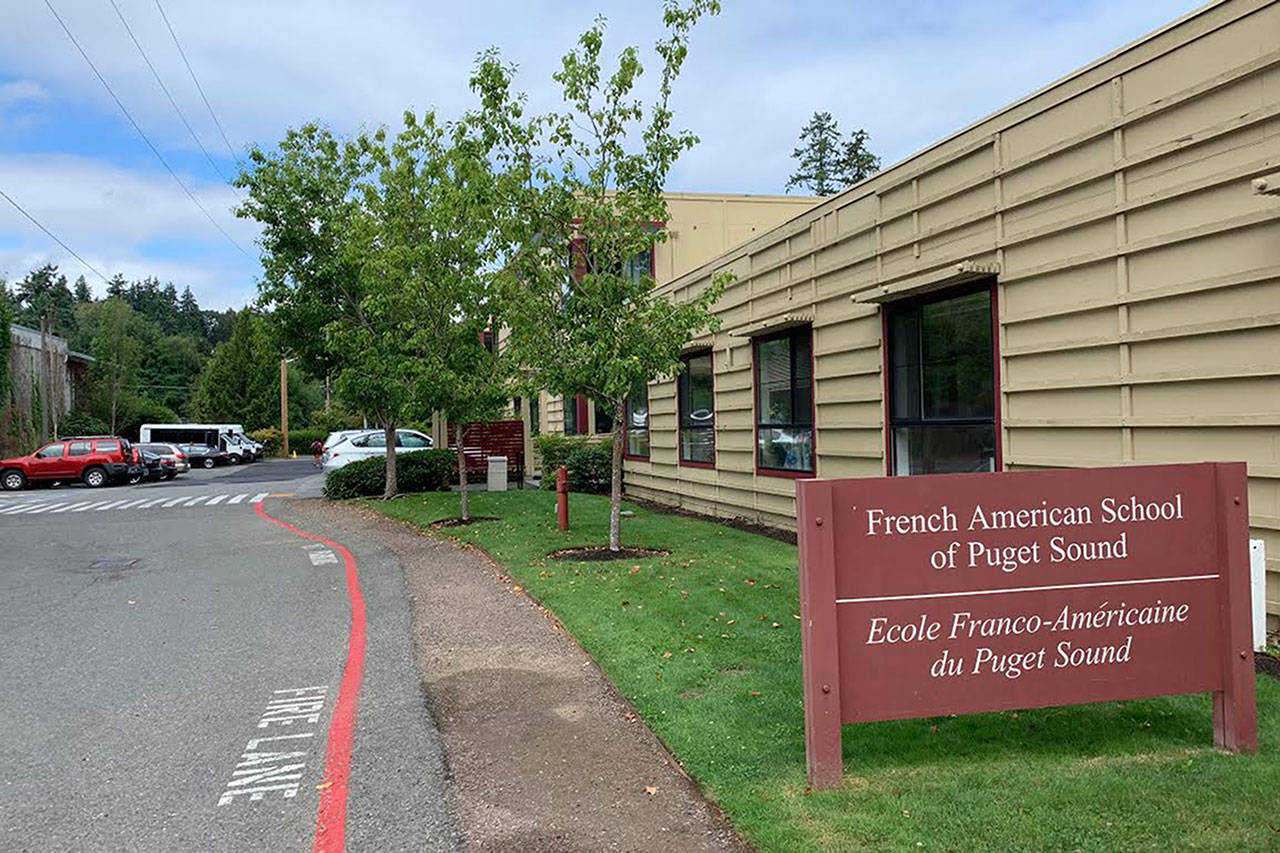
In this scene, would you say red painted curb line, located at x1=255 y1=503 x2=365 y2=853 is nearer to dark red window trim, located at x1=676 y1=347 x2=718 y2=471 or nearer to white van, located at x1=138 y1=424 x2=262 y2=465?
dark red window trim, located at x1=676 y1=347 x2=718 y2=471

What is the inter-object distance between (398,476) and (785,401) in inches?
463

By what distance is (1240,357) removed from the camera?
5.82 m

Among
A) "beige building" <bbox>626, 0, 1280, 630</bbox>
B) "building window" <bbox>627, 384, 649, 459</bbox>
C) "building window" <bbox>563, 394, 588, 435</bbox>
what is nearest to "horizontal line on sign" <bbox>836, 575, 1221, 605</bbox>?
"beige building" <bbox>626, 0, 1280, 630</bbox>

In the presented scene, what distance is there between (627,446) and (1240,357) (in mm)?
14450

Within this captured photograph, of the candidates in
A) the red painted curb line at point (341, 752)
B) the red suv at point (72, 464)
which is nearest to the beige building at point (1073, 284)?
the red painted curb line at point (341, 752)

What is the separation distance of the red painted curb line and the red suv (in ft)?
96.9

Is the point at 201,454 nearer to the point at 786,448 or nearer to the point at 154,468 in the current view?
the point at 154,468

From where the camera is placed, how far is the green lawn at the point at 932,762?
3584mm

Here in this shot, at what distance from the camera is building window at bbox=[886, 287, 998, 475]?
27.8 feet

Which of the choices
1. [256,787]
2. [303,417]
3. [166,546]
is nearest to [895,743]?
[256,787]

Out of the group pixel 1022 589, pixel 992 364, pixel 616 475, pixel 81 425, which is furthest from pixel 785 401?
pixel 81 425

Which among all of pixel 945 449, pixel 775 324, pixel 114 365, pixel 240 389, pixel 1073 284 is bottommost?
pixel 945 449

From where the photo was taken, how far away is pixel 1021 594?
4277 mm

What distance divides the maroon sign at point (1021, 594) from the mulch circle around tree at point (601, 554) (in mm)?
6206
